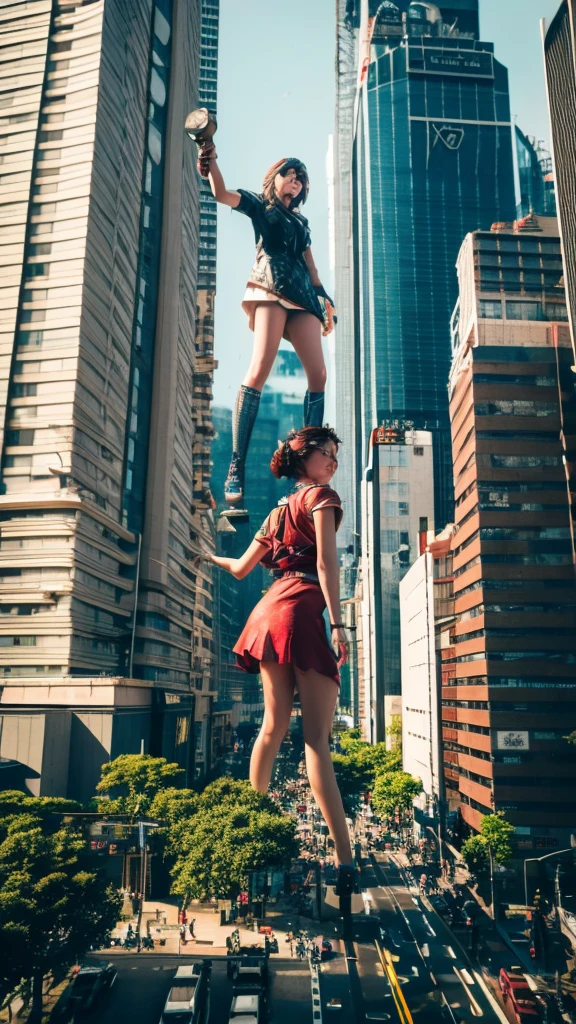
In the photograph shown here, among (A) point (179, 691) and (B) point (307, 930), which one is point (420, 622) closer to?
(A) point (179, 691)

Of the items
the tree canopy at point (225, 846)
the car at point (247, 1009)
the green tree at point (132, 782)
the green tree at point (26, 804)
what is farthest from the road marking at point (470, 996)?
the green tree at point (26, 804)

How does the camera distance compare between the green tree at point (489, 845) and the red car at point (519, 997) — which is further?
the green tree at point (489, 845)

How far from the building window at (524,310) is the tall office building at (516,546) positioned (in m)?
0.09

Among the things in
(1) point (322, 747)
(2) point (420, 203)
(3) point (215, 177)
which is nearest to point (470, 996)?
(1) point (322, 747)

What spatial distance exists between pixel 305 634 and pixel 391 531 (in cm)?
12117

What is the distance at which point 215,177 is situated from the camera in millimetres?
9422

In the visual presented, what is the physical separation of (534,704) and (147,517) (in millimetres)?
40162

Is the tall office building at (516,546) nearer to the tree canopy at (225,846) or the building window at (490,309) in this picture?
the building window at (490,309)

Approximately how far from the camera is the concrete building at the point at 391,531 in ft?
414

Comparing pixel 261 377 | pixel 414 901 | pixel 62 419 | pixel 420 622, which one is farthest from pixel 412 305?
pixel 261 377

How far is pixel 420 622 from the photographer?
294 feet

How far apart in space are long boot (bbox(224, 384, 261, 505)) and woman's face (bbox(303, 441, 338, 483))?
3.39 ft

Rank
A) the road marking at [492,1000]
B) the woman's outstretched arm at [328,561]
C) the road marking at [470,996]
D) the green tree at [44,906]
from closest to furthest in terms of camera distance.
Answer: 1. the woman's outstretched arm at [328,561]
2. the green tree at [44,906]
3. the road marking at [492,1000]
4. the road marking at [470,996]

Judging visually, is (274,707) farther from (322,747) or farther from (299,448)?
(299,448)
